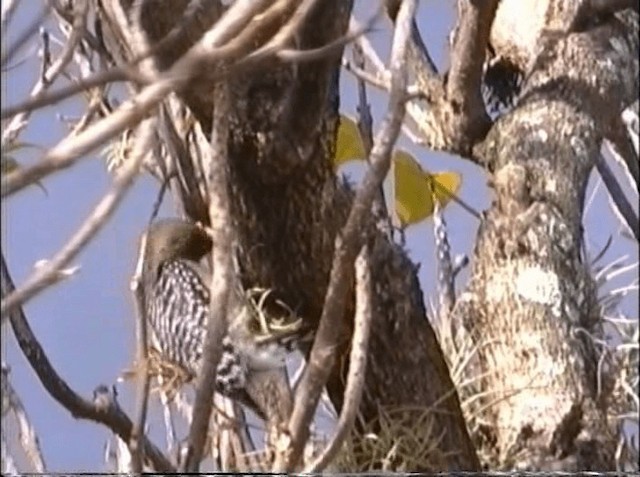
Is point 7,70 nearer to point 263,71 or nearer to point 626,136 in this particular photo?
point 263,71

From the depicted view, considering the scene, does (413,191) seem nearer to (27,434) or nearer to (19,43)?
(27,434)

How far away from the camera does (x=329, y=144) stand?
2.58 feet

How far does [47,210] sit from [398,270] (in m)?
0.26

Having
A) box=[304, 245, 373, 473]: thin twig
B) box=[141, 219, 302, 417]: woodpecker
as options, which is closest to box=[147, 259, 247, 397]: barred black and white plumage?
box=[141, 219, 302, 417]: woodpecker

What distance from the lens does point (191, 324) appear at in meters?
0.78

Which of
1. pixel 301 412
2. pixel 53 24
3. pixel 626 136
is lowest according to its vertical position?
pixel 301 412

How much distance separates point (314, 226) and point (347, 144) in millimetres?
58

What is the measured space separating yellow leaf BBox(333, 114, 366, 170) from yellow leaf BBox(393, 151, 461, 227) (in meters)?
0.03

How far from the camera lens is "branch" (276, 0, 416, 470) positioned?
0.65 metres

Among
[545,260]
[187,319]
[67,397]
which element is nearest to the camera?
[67,397]

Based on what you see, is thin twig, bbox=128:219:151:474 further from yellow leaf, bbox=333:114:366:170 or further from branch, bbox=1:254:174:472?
yellow leaf, bbox=333:114:366:170

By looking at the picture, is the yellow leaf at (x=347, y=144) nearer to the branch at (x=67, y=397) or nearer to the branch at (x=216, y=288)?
the branch at (x=216, y=288)

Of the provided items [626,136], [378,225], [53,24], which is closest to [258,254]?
[378,225]

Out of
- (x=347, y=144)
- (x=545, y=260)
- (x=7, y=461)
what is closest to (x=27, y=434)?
(x=7, y=461)
